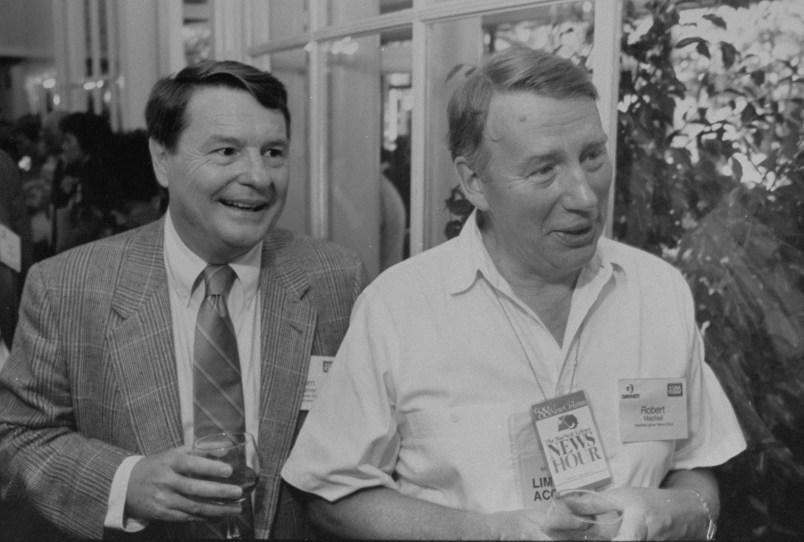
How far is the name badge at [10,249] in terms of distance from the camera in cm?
257

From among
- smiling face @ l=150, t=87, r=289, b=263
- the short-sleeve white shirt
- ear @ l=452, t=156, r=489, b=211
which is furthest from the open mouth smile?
ear @ l=452, t=156, r=489, b=211

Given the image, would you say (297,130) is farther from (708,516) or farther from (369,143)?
(708,516)

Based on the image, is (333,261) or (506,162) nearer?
(506,162)

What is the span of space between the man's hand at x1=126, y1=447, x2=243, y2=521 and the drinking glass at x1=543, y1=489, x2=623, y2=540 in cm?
56

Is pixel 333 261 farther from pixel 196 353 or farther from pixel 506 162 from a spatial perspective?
pixel 506 162

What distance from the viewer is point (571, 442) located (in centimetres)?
161

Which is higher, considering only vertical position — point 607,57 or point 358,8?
point 358,8

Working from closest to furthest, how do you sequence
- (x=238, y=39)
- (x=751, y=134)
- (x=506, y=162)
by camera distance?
1. (x=506, y=162)
2. (x=751, y=134)
3. (x=238, y=39)

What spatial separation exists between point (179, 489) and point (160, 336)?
0.41m

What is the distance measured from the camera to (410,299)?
1.71 m

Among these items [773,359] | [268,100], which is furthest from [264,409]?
[773,359]

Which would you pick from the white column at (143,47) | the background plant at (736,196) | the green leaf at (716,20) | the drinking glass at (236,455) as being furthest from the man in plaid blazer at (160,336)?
the white column at (143,47)

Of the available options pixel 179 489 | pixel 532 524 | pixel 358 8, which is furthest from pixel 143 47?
pixel 532 524

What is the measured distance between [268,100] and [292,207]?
1.11 metres
